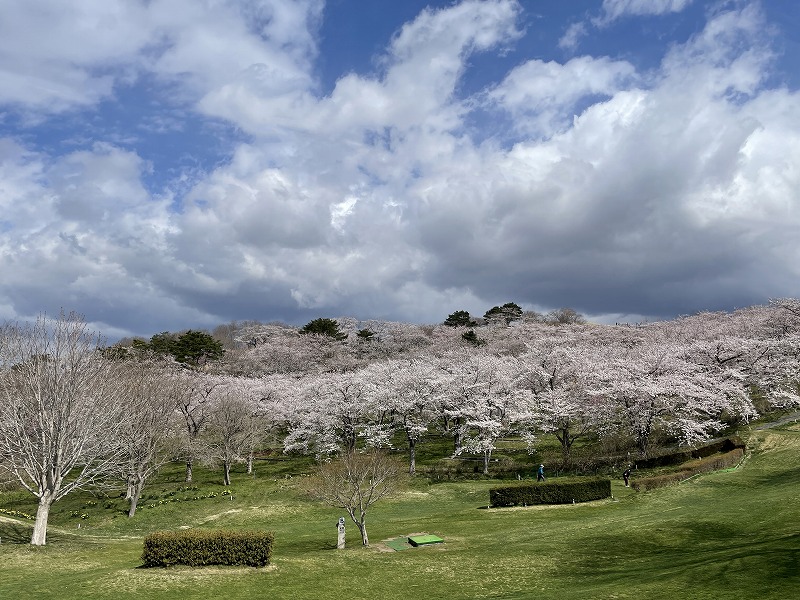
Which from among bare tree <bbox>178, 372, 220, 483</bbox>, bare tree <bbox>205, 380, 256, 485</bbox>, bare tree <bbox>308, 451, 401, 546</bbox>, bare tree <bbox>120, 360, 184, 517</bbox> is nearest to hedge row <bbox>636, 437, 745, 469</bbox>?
bare tree <bbox>308, 451, 401, 546</bbox>

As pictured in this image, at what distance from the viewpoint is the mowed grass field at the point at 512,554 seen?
1878 centimetres

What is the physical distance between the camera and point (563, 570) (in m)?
21.6

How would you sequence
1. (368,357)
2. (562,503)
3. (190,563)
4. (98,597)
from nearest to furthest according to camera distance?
(98,597)
(190,563)
(562,503)
(368,357)

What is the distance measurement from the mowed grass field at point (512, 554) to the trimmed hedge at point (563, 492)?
122 centimetres

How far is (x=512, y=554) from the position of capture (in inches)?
957

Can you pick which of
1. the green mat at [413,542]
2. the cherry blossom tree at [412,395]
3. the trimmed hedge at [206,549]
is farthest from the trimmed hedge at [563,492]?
the trimmed hedge at [206,549]

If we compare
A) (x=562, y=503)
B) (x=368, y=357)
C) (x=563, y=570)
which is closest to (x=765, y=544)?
(x=563, y=570)

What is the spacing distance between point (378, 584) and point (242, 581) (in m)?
5.33

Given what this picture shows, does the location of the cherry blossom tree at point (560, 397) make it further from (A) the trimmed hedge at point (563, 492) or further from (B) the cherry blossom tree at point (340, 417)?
(B) the cherry blossom tree at point (340, 417)

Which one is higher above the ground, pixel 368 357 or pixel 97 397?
pixel 368 357

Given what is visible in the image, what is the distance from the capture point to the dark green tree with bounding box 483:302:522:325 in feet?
484

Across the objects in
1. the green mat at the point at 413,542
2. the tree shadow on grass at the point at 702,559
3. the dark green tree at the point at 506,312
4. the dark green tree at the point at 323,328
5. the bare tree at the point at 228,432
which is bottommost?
the green mat at the point at 413,542

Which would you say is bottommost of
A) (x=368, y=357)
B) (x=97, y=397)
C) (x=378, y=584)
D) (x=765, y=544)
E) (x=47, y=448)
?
(x=378, y=584)

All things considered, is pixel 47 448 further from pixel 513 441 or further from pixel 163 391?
pixel 513 441
